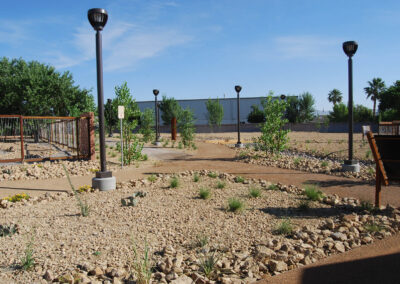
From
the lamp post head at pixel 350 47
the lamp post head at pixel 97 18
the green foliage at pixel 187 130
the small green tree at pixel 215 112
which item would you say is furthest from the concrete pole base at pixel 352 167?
the small green tree at pixel 215 112

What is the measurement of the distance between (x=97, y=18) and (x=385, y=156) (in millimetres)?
6436

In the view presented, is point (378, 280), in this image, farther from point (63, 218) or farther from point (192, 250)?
point (63, 218)

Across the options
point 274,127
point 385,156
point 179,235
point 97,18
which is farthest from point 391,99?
point 179,235

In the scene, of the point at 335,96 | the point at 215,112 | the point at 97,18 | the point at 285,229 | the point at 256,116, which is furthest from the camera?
the point at 335,96

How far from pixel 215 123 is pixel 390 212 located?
127 ft

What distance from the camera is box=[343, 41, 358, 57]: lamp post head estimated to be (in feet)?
30.0

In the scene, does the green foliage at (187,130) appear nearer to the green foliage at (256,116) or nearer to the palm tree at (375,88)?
the green foliage at (256,116)

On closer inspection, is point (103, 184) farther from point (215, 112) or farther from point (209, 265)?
point (215, 112)

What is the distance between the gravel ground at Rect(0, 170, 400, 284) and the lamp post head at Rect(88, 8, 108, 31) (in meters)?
3.85

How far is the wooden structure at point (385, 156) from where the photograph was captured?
198 inches

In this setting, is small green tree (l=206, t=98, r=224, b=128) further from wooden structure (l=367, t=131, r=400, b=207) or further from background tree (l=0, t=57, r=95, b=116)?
wooden structure (l=367, t=131, r=400, b=207)

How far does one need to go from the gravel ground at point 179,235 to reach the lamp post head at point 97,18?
3.85 meters

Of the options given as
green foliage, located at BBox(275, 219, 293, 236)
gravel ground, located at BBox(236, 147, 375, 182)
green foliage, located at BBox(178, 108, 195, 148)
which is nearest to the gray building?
green foliage, located at BBox(178, 108, 195, 148)

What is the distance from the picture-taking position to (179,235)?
4207 millimetres
